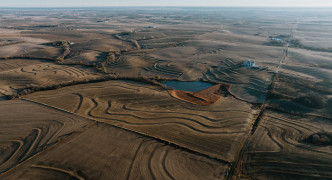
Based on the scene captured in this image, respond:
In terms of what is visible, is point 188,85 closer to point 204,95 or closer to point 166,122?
point 204,95

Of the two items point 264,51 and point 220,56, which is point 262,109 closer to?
point 220,56

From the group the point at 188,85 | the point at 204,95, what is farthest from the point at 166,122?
the point at 188,85

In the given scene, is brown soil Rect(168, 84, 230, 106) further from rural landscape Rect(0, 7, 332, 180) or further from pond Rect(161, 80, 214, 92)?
pond Rect(161, 80, 214, 92)

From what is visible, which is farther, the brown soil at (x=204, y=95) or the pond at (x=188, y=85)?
the pond at (x=188, y=85)

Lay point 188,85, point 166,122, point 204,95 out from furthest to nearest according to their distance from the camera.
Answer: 1. point 188,85
2. point 204,95
3. point 166,122

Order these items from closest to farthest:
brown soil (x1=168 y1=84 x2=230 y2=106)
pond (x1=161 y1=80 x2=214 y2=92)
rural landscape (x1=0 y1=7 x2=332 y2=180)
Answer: rural landscape (x1=0 y1=7 x2=332 y2=180) → brown soil (x1=168 y1=84 x2=230 y2=106) → pond (x1=161 y1=80 x2=214 y2=92)

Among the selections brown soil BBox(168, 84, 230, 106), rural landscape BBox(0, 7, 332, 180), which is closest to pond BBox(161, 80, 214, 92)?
rural landscape BBox(0, 7, 332, 180)

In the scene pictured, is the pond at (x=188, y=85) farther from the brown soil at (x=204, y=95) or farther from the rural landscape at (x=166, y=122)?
the brown soil at (x=204, y=95)

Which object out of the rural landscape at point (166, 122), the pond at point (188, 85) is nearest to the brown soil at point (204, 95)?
the rural landscape at point (166, 122)

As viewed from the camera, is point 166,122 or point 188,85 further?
point 188,85

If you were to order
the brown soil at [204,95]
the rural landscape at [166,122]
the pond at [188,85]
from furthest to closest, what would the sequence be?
1. the pond at [188,85]
2. the brown soil at [204,95]
3. the rural landscape at [166,122]
